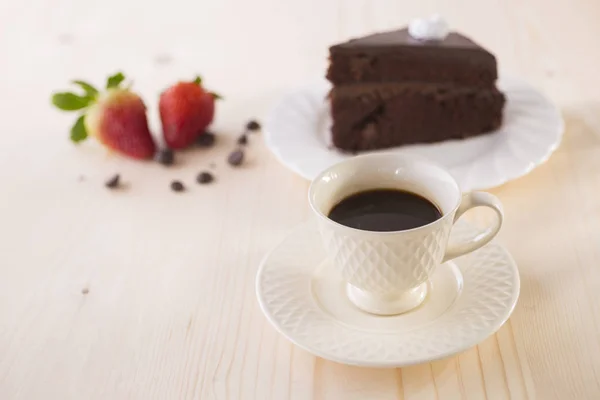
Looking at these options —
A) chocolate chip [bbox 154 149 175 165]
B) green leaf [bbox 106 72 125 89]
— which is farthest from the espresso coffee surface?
green leaf [bbox 106 72 125 89]

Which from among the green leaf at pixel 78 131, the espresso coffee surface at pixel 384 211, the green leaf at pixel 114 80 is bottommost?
the green leaf at pixel 78 131

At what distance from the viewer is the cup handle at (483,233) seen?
963mm

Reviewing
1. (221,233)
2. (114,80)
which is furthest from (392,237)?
(114,80)

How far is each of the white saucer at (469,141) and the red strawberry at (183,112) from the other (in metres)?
0.14

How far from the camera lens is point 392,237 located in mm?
915

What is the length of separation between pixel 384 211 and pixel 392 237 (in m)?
0.11

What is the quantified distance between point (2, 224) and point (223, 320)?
20.5 inches

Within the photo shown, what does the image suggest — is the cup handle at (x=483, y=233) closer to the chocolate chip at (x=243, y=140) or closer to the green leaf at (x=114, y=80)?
the chocolate chip at (x=243, y=140)

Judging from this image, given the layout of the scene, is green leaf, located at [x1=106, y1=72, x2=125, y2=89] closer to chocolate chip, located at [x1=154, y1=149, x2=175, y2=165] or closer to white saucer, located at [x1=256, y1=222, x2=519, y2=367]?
chocolate chip, located at [x1=154, y1=149, x2=175, y2=165]

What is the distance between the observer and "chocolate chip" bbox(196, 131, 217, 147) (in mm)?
1516

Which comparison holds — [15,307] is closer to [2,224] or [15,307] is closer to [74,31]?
[2,224]

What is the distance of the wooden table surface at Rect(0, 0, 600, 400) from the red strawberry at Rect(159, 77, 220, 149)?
0.04 m

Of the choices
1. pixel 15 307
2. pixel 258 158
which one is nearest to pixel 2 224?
pixel 15 307

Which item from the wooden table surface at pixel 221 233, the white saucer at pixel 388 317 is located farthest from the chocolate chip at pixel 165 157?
the white saucer at pixel 388 317
